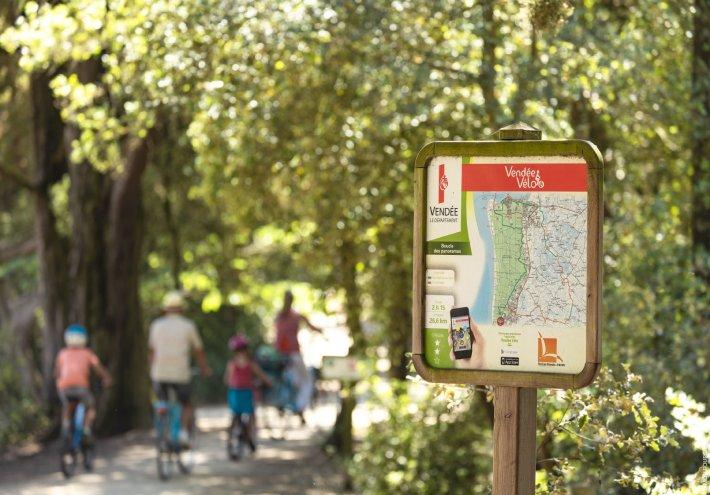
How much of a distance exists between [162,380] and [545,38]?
7598 mm

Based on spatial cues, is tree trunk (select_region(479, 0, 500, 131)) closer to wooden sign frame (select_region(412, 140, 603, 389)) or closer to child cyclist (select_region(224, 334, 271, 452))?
wooden sign frame (select_region(412, 140, 603, 389))

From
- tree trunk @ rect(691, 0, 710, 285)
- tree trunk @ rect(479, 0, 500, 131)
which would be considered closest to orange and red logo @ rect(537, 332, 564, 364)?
tree trunk @ rect(479, 0, 500, 131)

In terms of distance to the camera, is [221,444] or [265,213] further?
[221,444]

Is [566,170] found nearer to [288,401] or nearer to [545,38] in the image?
[545,38]

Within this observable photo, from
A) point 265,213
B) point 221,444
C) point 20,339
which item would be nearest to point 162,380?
point 265,213

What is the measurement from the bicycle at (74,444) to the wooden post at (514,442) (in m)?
10.7

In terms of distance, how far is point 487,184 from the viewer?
5078 mm

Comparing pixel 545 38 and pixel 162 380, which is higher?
pixel 545 38

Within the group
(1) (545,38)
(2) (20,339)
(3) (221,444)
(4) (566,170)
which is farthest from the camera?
(2) (20,339)

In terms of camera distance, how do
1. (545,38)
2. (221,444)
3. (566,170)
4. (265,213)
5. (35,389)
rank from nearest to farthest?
(566,170), (545,38), (265,213), (221,444), (35,389)

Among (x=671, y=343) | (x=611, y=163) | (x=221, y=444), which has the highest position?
(x=611, y=163)

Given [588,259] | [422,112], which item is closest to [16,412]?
[422,112]

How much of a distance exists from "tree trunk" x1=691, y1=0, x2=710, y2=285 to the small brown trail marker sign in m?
4.65

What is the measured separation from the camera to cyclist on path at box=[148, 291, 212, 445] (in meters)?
15.1
